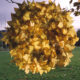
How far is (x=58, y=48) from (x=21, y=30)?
494 millimetres

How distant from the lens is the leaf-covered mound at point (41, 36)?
2.95 m

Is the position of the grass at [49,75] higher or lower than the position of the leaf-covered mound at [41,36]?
lower

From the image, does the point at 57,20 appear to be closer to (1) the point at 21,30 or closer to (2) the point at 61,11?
(2) the point at 61,11

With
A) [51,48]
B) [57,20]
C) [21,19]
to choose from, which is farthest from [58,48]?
[21,19]

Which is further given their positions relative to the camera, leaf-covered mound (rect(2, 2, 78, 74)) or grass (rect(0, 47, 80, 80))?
grass (rect(0, 47, 80, 80))

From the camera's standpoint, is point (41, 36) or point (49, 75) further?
point (49, 75)

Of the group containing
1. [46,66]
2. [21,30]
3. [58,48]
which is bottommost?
[46,66]

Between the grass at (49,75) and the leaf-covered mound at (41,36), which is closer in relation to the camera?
the leaf-covered mound at (41,36)

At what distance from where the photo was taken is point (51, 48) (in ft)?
9.83

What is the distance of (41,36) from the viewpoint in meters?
2.93

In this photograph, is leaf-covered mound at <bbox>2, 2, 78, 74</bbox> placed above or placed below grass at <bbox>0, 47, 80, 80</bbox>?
above

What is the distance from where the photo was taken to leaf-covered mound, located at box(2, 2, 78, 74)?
9.68 ft

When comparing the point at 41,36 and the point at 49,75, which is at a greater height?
the point at 41,36

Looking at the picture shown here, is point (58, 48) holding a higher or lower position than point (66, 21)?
lower
